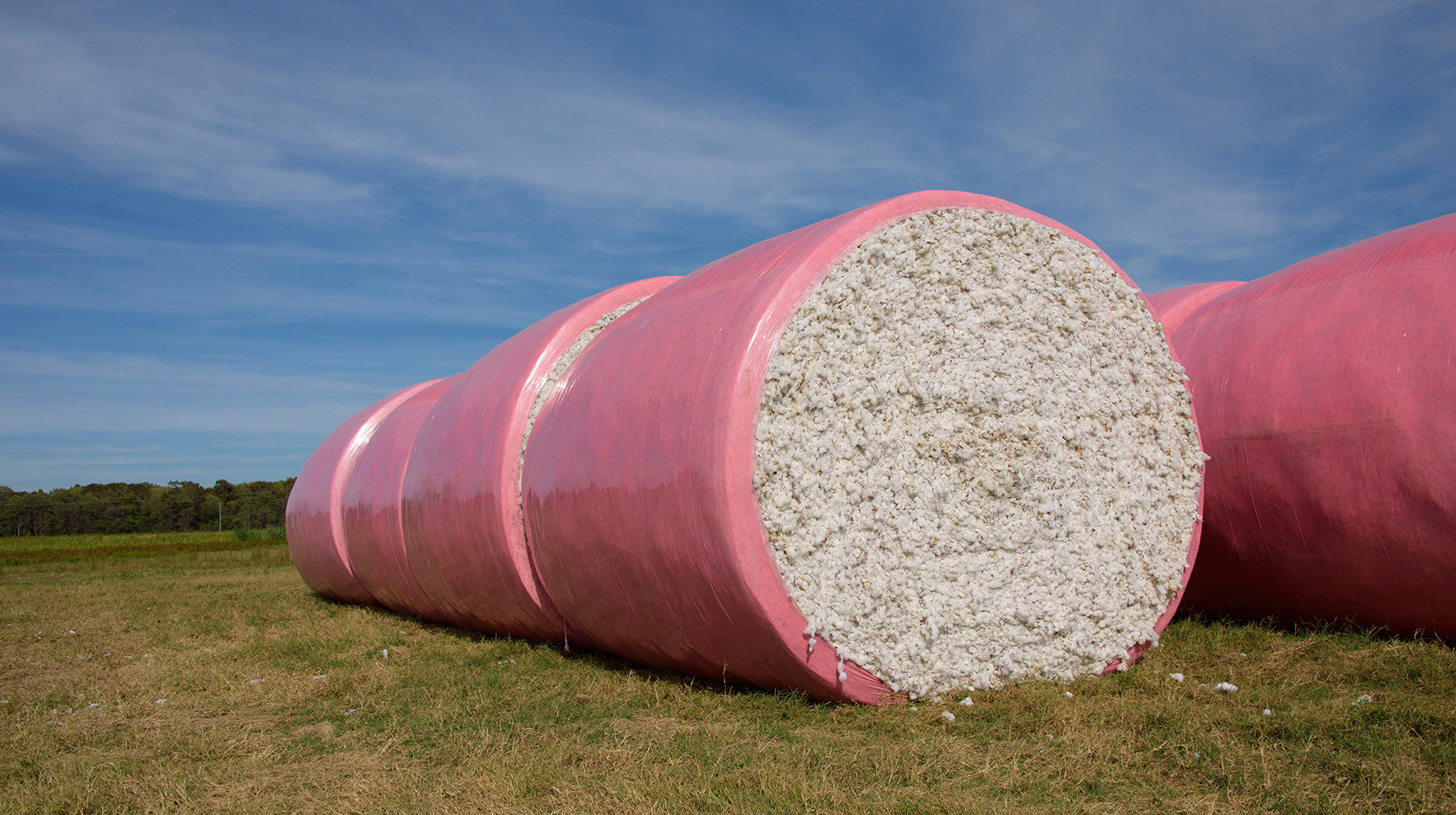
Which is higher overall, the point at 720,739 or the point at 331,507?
the point at 331,507

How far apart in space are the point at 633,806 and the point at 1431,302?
4.80 metres

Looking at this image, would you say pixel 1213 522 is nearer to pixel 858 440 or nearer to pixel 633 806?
pixel 858 440

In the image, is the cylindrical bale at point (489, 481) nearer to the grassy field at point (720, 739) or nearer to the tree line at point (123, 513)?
the grassy field at point (720, 739)

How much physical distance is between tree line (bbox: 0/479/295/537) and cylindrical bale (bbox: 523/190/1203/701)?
Answer: 56.4 metres

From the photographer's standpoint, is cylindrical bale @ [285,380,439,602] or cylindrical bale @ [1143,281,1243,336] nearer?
cylindrical bale @ [1143,281,1243,336]

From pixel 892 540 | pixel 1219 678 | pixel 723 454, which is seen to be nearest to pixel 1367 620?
pixel 1219 678

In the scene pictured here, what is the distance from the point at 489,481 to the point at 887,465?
2932mm

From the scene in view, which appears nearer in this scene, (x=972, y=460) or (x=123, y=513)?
(x=972, y=460)

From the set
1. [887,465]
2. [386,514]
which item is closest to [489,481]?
[386,514]

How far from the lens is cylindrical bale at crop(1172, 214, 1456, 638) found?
4824 mm

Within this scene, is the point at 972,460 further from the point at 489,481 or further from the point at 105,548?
the point at 105,548

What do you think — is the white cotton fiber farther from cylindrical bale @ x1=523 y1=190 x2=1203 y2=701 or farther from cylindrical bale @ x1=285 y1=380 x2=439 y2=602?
cylindrical bale @ x1=285 y1=380 x2=439 y2=602

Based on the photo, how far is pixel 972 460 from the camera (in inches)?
177

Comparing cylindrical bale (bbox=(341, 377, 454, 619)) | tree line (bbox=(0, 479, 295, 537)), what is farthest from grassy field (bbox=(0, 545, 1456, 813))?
tree line (bbox=(0, 479, 295, 537))
